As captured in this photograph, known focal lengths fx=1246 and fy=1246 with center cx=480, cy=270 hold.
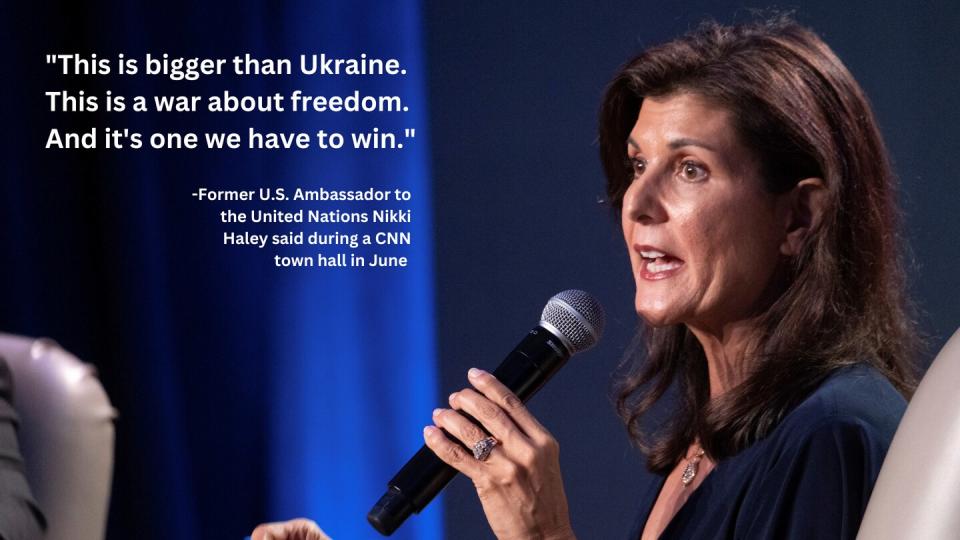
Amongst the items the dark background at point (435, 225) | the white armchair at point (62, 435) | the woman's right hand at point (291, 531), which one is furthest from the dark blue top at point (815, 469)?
the dark background at point (435, 225)

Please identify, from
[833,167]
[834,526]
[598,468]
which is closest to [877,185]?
[833,167]

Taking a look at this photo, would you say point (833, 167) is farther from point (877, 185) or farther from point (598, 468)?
point (598, 468)

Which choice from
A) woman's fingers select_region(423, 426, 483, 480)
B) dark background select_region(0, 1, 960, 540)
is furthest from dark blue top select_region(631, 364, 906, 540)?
dark background select_region(0, 1, 960, 540)

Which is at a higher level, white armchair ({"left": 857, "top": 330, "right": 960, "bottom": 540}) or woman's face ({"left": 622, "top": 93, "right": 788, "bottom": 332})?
woman's face ({"left": 622, "top": 93, "right": 788, "bottom": 332})

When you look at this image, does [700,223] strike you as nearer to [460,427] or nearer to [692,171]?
[692,171]

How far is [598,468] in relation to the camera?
241 cm

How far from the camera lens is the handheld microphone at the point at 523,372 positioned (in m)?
1.21

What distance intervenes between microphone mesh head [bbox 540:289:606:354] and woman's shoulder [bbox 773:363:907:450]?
21 centimetres

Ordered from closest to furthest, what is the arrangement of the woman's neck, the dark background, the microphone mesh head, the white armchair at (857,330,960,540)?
the white armchair at (857,330,960,540) → the microphone mesh head → the woman's neck → the dark background

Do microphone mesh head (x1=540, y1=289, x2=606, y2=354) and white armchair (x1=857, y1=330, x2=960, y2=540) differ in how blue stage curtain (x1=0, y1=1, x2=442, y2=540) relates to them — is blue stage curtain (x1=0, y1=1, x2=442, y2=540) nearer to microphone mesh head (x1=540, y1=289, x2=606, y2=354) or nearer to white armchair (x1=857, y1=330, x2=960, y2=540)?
microphone mesh head (x1=540, y1=289, x2=606, y2=354)

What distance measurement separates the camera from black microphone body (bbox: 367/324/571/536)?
3.94ft

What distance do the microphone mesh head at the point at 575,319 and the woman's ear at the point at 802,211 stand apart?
0.23 meters

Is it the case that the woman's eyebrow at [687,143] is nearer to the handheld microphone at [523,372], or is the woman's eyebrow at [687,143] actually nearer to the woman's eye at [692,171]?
the woman's eye at [692,171]

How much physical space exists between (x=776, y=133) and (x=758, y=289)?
0.57ft
